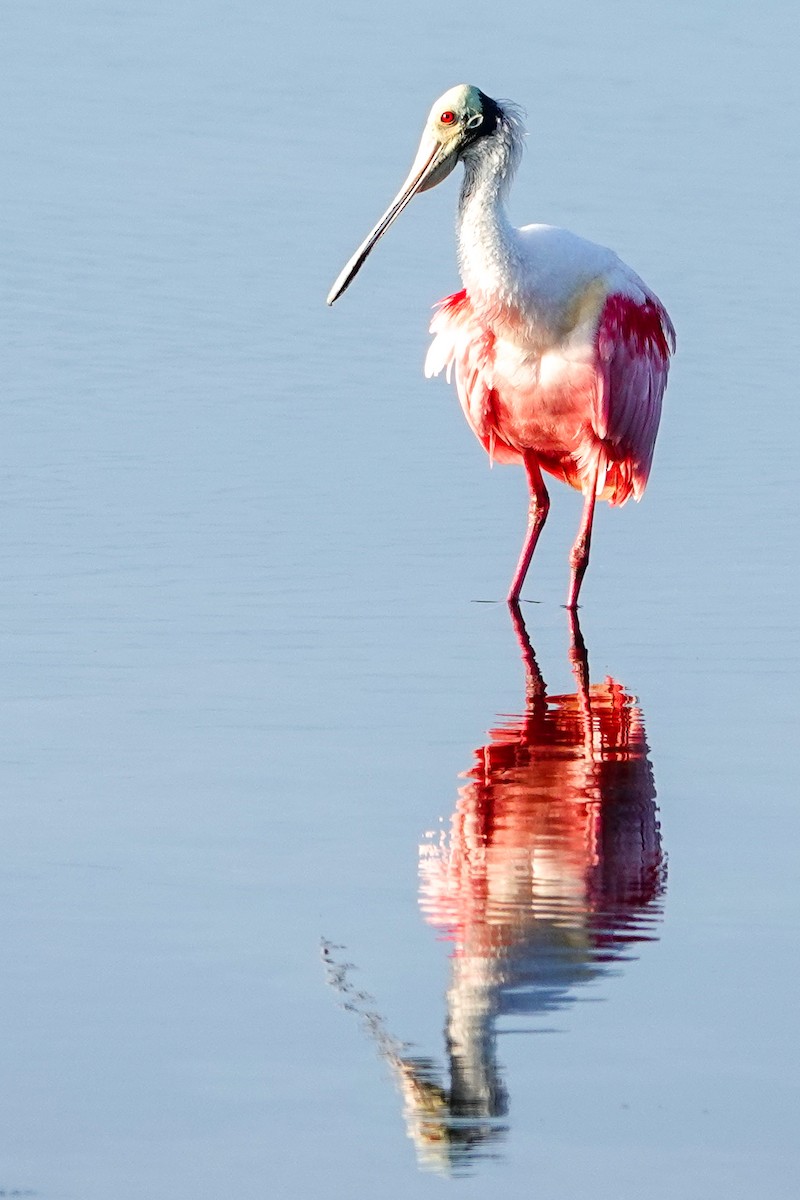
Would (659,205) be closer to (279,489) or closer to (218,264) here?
(218,264)

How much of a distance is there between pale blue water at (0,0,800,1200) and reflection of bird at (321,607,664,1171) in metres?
0.02

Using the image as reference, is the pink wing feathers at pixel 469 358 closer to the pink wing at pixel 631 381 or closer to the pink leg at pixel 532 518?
the pink leg at pixel 532 518

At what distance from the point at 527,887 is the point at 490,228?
405 cm

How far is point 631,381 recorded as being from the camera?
11.1 m

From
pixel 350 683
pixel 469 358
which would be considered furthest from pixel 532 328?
pixel 350 683

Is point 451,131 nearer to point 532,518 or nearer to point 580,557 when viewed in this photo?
point 532,518

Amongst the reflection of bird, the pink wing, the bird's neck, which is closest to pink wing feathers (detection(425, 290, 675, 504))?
the pink wing

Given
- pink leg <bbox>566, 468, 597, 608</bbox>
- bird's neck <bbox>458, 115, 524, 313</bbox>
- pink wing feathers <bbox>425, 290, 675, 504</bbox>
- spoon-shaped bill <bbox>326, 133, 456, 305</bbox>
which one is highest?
spoon-shaped bill <bbox>326, 133, 456, 305</bbox>

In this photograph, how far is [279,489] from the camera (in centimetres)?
1217

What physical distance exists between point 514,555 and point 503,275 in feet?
4.52

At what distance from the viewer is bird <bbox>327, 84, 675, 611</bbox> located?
1062 cm

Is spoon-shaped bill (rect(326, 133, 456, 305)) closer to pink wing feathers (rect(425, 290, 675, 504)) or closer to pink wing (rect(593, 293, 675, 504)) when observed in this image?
pink wing feathers (rect(425, 290, 675, 504))

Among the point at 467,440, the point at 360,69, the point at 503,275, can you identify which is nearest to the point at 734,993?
the point at 503,275

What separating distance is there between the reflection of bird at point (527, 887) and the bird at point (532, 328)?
1986mm
